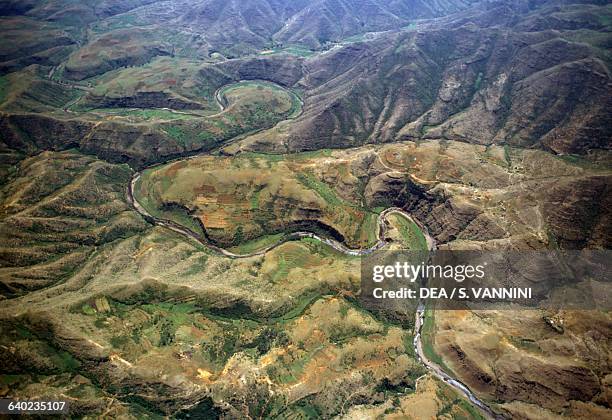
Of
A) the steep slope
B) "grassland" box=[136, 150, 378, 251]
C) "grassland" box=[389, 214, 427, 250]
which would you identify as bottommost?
"grassland" box=[389, 214, 427, 250]

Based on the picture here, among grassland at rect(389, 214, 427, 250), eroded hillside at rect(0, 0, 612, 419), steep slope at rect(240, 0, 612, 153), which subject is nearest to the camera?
eroded hillside at rect(0, 0, 612, 419)

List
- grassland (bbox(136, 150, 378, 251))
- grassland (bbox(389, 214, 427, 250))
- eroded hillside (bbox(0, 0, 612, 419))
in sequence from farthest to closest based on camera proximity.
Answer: grassland (bbox(136, 150, 378, 251)) → grassland (bbox(389, 214, 427, 250)) → eroded hillside (bbox(0, 0, 612, 419))

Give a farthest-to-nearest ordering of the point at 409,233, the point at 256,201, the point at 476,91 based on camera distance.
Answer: the point at 476,91 → the point at 256,201 → the point at 409,233

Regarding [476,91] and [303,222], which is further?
[476,91]

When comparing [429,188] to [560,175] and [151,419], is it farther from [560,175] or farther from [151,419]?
[151,419]

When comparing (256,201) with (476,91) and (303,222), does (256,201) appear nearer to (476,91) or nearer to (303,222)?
(303,222)

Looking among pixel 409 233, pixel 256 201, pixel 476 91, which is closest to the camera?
pixel 409 233

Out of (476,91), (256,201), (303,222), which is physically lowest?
(303,222)

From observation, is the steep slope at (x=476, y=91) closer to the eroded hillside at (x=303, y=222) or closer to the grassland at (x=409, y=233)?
the eroded hillside at (x=303, y=222)

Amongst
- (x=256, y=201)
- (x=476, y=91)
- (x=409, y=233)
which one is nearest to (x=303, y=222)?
(x=256, y=201)

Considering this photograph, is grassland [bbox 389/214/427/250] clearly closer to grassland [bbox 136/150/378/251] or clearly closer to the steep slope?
grassland [bbox 136/150/378/251]

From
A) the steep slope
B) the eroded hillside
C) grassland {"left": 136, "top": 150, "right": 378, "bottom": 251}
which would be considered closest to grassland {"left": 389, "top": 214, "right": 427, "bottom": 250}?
the eroded hillside

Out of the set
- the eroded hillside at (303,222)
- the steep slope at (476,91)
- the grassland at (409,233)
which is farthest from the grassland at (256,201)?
the steep slope at (476,91)
